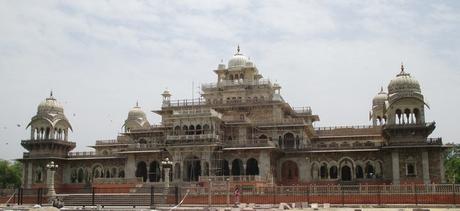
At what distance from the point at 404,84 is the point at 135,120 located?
3412cm

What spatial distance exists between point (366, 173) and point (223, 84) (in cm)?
1813

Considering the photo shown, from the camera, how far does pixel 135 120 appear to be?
69375 mm

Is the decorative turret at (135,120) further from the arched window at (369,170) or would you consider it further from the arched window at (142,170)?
the arched window at (369,170)

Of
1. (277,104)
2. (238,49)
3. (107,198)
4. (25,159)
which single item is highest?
(238,49)

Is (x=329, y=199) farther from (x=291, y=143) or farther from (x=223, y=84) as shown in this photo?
(x=223, y=84)

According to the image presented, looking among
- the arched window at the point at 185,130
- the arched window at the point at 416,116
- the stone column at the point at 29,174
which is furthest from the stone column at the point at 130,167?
the arched window at the point at 416,116

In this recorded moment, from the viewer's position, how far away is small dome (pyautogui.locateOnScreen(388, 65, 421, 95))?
49594 millimetres

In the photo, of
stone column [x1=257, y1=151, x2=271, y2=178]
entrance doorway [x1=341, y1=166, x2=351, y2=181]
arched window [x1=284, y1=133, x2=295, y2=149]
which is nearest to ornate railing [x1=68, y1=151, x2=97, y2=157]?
stone column [x1=257, y1=151, x2=271, y2=178]

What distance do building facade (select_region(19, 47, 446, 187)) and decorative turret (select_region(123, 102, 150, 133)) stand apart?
13.0 ft

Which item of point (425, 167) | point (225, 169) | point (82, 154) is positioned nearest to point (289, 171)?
point (225, 169)

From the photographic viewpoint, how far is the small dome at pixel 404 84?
49594mm

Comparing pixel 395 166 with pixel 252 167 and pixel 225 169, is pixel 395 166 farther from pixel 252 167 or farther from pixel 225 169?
pixel 225 169

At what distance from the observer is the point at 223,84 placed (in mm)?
60344

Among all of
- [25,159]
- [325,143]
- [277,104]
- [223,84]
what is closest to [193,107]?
[223,84]
